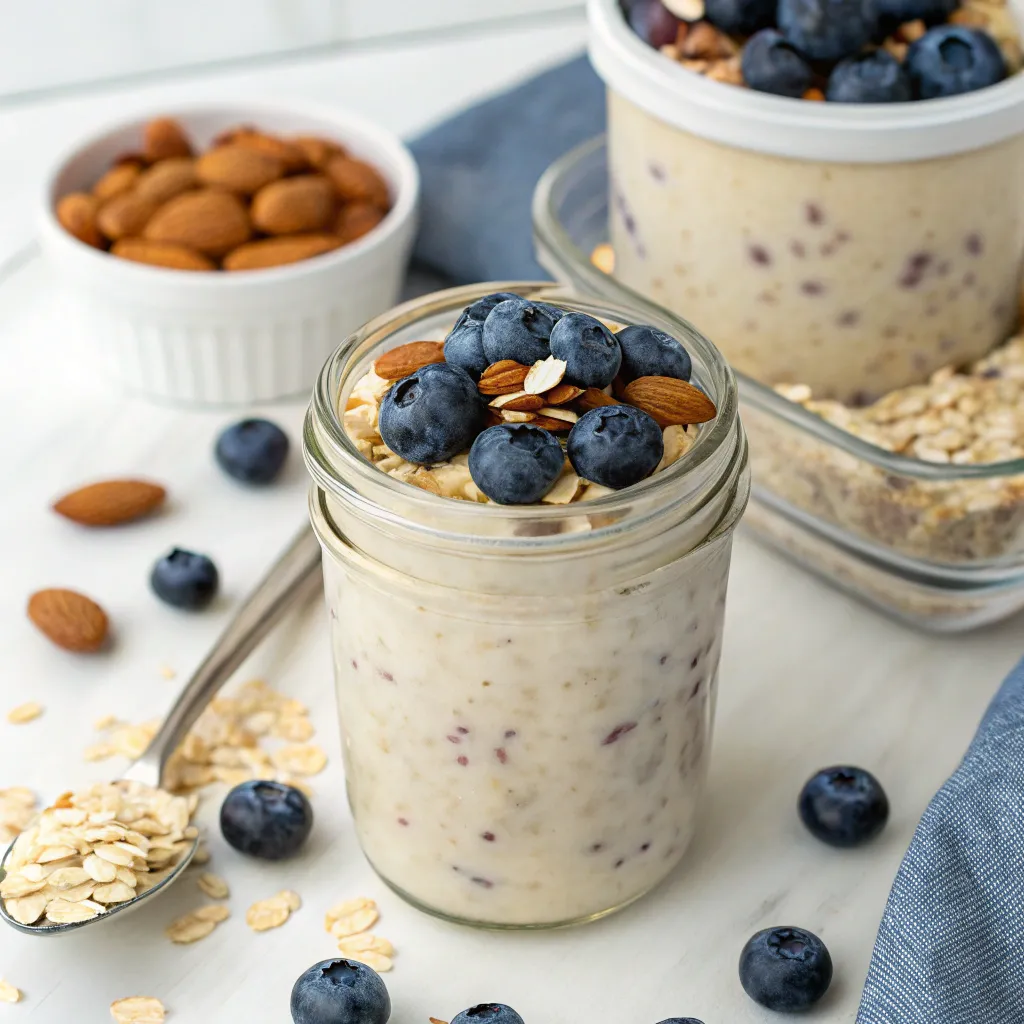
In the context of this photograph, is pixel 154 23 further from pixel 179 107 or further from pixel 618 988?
pixel 618 988

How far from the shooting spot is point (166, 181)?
1.42 meters

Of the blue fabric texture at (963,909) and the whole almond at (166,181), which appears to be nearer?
the blue fabric texture at (963,909)

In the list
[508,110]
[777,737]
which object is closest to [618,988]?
[777,737]

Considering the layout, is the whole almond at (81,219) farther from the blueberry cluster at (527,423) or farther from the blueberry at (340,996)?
the blueberry at (340,996)

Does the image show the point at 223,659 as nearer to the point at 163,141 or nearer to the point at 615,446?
the point at 615,446

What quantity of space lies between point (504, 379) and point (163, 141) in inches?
33.5

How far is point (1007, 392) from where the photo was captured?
120 centimetres

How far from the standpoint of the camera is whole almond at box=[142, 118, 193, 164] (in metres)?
1.47

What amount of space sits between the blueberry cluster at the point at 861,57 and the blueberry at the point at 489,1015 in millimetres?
701


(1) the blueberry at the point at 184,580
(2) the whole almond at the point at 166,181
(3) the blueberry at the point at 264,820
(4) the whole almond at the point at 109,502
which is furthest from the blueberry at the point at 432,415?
(2) the whole almond at the point at 166,181

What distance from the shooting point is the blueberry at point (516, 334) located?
765 millimetres

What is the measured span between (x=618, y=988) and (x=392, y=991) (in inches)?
5.4

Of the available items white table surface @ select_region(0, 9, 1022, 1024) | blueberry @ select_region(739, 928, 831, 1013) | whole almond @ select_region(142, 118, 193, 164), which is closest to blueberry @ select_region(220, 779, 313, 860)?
white table surface @ select_region(0, 9, 1022, 1024)

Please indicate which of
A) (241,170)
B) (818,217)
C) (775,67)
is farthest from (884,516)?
(241,170)
